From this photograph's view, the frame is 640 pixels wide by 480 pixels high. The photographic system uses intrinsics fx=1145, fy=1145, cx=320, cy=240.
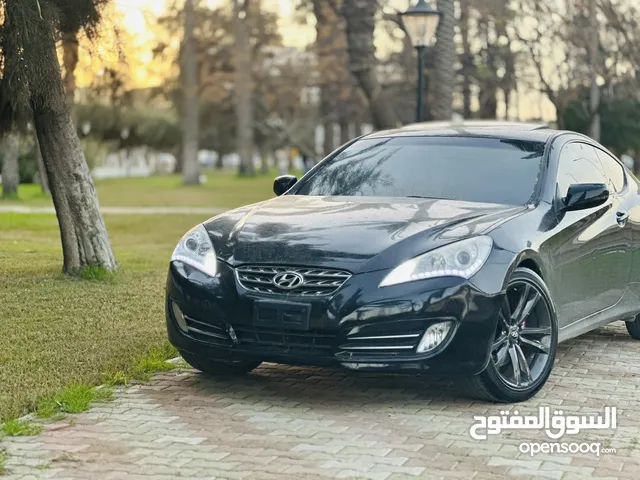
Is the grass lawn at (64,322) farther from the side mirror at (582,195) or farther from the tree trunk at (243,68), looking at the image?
the tree trunk at (243,68)

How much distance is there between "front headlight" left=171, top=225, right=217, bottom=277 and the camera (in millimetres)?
6670

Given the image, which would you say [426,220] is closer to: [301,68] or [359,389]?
[359,389]

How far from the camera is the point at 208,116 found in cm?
7606

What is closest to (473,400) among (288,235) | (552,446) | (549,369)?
(549,369)

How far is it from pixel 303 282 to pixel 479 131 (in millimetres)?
2346

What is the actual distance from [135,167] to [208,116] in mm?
15194

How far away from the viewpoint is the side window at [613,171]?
28.4 feet

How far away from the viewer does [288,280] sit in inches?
249

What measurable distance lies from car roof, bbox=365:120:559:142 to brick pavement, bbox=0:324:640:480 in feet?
5.45

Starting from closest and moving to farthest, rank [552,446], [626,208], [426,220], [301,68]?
[552,446] → [426,220] → [626,208] → [301,68]

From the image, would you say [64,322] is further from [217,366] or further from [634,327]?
[634,327]

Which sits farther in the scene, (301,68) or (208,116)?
(208,116)

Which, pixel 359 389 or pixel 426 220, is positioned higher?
pixel 426 220

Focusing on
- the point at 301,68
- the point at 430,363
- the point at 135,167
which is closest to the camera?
the point at 430,363
